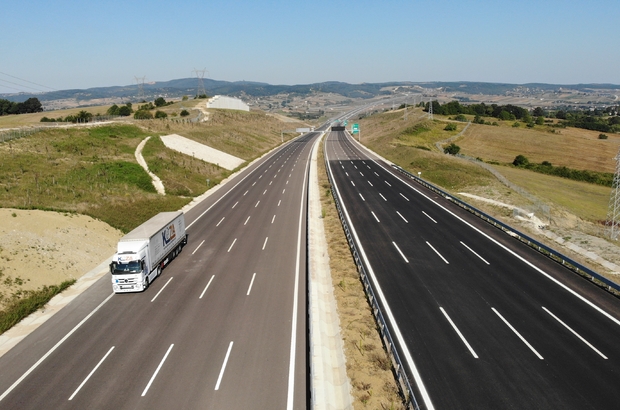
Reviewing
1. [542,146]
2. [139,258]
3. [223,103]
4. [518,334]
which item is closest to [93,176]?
[139,258]

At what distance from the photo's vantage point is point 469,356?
16.7 metres

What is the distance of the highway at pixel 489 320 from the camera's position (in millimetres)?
14750

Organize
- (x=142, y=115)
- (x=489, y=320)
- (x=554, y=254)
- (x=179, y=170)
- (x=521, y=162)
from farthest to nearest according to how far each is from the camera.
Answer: (x=142, y=115), (x=521, y=162), (x=179, y=170), (x=554, y=254), (x=489, y=320)

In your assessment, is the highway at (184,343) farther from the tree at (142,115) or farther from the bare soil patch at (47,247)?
the tree at (142,115)

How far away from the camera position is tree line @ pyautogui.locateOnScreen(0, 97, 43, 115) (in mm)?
110438

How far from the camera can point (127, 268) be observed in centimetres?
2356

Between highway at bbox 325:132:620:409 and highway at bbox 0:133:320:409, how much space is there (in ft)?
19.2

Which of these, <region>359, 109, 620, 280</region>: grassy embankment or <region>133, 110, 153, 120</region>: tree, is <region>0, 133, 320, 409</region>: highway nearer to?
<region>359, 109, 620, 280</region>: grassy embankment

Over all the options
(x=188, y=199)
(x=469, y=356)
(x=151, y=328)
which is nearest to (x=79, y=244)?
(x=151, y=328)

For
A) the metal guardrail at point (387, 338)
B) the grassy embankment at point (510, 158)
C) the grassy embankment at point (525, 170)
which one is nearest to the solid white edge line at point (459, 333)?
the metal guardrail at point (387, 338)

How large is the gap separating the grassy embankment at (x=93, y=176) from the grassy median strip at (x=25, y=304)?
55 mm

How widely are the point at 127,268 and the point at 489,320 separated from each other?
73.1 ft

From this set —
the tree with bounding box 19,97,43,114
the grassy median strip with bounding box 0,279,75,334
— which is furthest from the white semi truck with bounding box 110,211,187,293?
the tree with bounding box 19,97,43,114

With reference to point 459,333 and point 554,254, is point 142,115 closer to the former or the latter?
point 554,254
